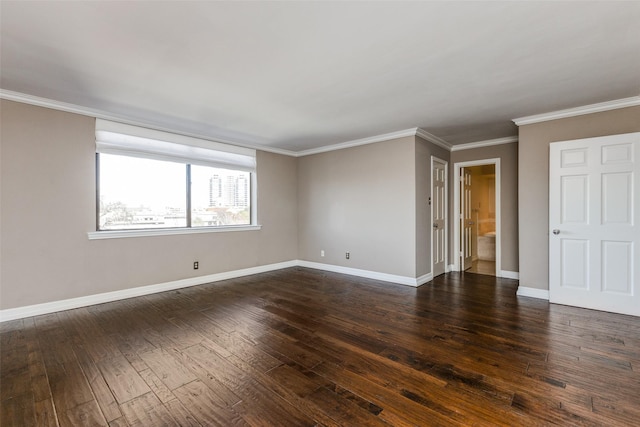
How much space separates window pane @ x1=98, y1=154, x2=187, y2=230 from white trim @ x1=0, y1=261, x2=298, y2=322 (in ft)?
2.91

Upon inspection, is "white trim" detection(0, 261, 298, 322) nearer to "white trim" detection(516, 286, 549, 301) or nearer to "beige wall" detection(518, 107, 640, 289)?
"white trim" detection(516, 286, 549, 301)

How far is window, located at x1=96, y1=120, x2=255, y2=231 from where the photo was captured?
3.81 m

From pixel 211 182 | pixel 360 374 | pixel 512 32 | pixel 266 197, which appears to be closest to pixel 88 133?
pixel 211 182

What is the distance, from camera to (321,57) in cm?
232

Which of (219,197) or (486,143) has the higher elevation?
(486,143)

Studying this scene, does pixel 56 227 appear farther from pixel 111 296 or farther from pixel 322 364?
pixel 322 364

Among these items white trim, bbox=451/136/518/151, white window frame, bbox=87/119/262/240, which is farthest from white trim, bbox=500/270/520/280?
white window frame, bbox=87/119/262/240

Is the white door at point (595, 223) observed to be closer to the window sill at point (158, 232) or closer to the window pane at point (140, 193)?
the window sill at point (158, 232)

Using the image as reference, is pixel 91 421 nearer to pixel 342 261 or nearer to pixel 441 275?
pixel 342 261

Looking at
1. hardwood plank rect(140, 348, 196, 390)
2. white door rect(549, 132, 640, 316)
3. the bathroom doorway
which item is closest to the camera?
hardwood plank rect(140, 348, 196, 390)

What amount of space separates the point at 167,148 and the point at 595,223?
18.9 feet

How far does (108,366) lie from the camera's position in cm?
220

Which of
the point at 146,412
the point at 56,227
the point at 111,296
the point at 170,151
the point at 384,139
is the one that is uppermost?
the point at 384,139

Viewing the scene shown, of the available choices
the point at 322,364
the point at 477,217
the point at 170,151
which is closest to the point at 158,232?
the point at 170,151
